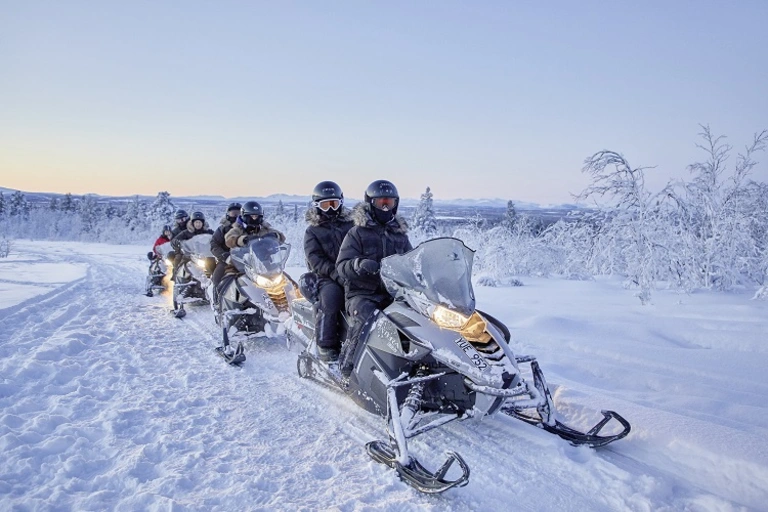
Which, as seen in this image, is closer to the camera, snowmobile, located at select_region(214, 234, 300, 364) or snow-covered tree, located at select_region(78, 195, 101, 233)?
snowmobile, located at select_region(214, 234, 300, 364)

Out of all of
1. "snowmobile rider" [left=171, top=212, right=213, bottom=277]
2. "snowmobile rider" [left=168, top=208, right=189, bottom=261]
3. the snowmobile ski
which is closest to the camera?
the snowmobile ski

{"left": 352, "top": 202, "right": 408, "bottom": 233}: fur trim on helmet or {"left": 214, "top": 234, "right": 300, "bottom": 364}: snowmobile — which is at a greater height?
{"left": 352, "top": 202, "right": 408, "bottom": 233}: fur trim on helmet

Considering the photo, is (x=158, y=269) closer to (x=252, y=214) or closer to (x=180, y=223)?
(x=180, y=223)

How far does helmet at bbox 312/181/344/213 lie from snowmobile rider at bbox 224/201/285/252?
204 cm

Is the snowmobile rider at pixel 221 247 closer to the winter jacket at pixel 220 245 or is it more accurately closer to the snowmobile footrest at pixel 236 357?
the winter jacket at pixel 220 245

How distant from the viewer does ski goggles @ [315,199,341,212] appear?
5.52m

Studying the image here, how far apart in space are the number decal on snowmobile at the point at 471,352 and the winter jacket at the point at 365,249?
3.84 feet

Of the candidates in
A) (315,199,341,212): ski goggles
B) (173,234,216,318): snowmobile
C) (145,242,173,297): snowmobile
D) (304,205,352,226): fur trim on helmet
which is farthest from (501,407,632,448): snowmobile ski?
(145,242,173,297): snowmobile

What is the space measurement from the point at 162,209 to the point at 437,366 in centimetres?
6152

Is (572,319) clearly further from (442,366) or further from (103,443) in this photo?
(103,443)

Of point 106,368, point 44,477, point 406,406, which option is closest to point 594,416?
point 406,406

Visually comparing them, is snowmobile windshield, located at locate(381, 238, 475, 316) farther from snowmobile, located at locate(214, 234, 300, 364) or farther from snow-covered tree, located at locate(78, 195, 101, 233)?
snow-covered tree, located at locate(78, 195, 101, 233)

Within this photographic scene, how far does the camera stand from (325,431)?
383 centimetres

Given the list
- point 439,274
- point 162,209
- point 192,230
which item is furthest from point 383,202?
point 162,209
